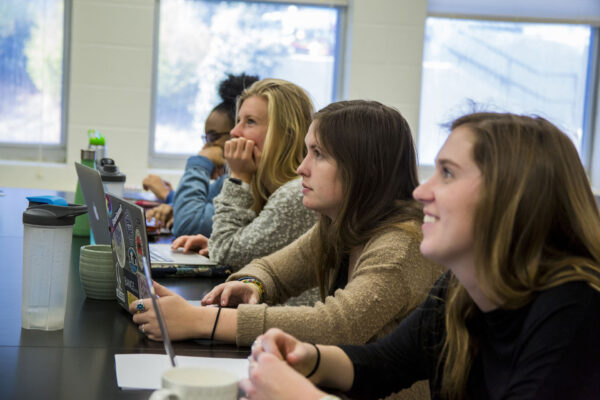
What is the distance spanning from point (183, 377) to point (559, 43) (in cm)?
421

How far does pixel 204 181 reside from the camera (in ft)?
8.60

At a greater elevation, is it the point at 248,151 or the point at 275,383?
the point at 248,151

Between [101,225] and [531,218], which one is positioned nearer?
[531,218]

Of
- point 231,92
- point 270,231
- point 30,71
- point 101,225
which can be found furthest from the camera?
point 30,71

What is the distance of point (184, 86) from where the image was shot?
13.6 ft

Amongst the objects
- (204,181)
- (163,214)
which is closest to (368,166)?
(204,181)

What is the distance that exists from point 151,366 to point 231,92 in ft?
7.16

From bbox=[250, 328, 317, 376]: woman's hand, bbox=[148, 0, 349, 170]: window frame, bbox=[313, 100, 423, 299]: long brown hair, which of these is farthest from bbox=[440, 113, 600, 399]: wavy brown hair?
bbox=[148, 0, 349, 170]: window frame

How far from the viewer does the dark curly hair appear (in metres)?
3.03

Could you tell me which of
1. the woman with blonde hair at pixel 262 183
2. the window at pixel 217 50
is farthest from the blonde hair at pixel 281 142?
the window at pixel 217 50

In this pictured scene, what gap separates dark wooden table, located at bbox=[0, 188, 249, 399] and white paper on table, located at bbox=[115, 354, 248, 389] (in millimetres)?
14

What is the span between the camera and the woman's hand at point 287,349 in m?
1.00

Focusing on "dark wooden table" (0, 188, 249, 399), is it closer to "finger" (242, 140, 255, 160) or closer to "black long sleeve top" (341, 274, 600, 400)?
"black long sleeve top" (341, 274, 600, 400)

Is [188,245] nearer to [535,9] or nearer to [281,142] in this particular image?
[281,142]
